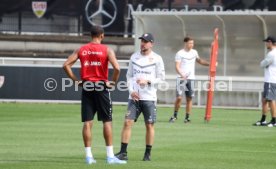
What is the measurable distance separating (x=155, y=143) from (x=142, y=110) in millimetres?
2592

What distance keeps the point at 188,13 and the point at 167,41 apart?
2145mm

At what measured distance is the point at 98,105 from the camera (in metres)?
15.3

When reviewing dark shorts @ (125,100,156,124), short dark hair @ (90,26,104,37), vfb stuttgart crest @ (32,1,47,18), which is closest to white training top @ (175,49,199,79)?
dark shorts @ (125,100,156,124)

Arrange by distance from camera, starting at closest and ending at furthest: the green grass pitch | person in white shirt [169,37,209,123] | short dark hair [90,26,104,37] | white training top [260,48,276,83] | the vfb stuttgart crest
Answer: short dark hair [90,26,104,37], the green grass pitch, white training top [260,48,276,83], person in white shirt [169,37,209,123], the vfb stuttgart crest

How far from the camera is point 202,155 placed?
54.1 ft

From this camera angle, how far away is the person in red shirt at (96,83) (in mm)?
15117

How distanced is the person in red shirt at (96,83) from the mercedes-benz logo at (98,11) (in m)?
22.1

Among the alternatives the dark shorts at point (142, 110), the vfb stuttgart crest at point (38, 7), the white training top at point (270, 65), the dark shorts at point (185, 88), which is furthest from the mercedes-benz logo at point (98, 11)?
the dark shorts at point (142, 110)

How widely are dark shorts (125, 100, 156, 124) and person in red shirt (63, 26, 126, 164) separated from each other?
806 millimetres

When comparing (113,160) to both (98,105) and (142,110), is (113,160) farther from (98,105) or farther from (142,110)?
(142,110)

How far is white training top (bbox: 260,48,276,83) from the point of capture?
76.6ft

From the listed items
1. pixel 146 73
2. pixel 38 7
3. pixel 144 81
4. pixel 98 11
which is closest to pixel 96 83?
pixel 144 81

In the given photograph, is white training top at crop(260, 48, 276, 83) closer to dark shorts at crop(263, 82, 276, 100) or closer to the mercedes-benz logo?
dark shorts at crop(263, 82, 276, 100)

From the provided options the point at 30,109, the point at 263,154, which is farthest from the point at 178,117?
the point at 263,154
